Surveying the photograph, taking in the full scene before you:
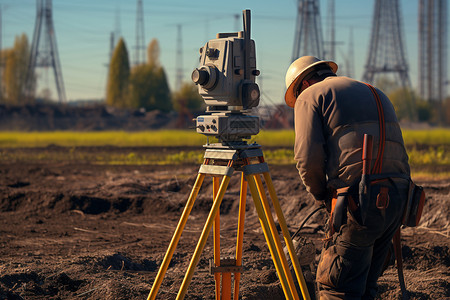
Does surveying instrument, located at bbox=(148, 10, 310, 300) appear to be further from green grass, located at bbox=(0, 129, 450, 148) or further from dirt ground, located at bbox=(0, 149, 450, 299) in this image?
green grass, located at bbox=(0, 129, 450, 148)

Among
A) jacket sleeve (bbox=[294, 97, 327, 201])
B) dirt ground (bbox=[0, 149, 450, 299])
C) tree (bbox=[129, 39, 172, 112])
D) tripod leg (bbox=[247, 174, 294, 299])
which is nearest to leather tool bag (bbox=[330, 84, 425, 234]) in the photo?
jacket sleeve (bbox=[294, 97, 327, 201])

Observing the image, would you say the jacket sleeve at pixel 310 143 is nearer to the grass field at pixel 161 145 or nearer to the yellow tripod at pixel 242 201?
the yellow tripod at pixel 242 201

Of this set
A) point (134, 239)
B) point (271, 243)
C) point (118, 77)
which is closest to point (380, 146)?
point (271, 243)

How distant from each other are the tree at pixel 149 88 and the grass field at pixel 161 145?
89.2 ft

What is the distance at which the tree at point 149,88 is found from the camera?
6100 cm

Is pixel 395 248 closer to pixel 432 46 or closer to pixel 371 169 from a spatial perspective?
pixel 371 169

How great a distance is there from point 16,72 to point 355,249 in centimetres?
6338

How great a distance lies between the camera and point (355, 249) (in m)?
3.78

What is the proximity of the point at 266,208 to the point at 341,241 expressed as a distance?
61 centimetres

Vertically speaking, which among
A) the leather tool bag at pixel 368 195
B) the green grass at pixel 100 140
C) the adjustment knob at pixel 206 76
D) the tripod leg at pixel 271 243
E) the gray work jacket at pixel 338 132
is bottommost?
the green grass at pixel 100 140

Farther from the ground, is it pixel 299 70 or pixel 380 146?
pixel 299 70

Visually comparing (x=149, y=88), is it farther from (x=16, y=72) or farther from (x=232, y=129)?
(x=232, y=129)

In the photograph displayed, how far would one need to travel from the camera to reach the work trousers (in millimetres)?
3715

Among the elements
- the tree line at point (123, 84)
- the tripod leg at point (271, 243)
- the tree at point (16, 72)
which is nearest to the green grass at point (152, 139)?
the tripod leg at point (271, 243)
